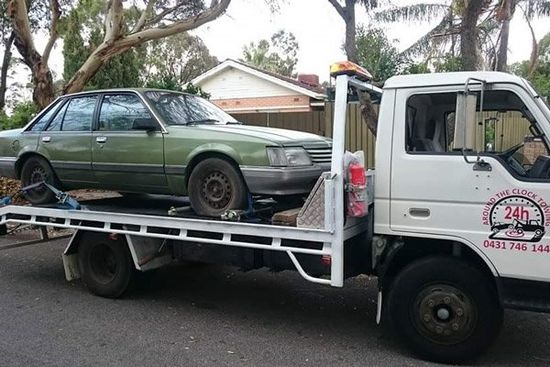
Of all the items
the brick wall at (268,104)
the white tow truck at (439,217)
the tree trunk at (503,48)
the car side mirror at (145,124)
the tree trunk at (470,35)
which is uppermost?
the tree trunk at (503,48)

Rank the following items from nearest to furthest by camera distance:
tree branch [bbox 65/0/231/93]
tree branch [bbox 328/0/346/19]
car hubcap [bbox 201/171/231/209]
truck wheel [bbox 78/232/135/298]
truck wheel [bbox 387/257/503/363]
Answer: truck wheel [bbox 387/257/503/363], car hubcap [bbox 201/171/231/209], truck wheel [bbox 78/232/135/298], tree branch [bbox 65/0/231/93], tree branch [bbox 328/0/346/19]

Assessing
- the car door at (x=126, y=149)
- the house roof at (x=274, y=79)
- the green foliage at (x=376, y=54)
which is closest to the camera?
the car door at (x=126, y=149)

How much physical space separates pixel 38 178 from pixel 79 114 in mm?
939

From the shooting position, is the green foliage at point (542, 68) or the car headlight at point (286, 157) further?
the green foliage at point (542, 68)

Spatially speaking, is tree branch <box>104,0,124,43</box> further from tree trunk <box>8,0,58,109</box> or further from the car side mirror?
the car side mirror

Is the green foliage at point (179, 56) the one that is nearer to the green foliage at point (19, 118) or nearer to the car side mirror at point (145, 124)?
the green foliage at point (19, 118)

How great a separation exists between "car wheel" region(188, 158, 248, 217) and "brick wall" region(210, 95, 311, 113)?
59.4 ft

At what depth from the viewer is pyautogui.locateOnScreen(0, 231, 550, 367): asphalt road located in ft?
15.1

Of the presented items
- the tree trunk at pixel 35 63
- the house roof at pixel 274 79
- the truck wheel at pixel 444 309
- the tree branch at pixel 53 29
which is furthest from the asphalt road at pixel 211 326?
the house roof at pixel 274 79

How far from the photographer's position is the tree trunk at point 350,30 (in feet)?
41.3

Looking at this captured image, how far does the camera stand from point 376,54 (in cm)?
1597

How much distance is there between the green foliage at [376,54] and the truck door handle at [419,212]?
30.6 feet

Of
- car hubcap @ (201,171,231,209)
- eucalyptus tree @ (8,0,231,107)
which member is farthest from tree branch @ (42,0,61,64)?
car hubcap @ (201,171,231,209)

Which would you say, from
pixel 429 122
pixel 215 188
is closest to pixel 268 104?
pixel 215 188
